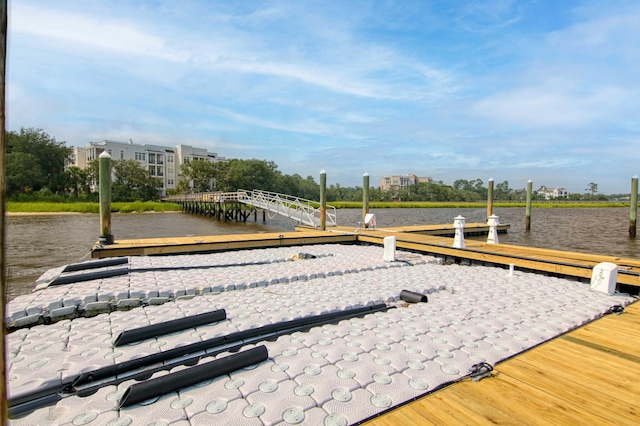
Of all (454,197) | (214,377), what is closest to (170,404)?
(214,377)

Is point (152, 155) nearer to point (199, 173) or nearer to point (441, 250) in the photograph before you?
point (199, 173)

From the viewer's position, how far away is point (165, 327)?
338 cm

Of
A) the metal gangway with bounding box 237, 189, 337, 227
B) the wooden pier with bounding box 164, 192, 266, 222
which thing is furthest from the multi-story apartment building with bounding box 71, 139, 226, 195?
the metal gangway with bounding box 237, 189, 337, 227

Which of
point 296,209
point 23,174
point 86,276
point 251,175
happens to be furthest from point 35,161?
point 86,276

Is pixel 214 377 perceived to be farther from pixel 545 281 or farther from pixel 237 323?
pixel 545 281

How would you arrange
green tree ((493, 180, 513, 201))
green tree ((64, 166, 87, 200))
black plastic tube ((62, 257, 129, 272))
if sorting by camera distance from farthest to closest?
green tree ((493, 180, 513, 201)), green tree ((64, 166, 87, 200)), black plastic tube ((62, 257, 129, 272))

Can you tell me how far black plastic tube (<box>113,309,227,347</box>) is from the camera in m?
3.18

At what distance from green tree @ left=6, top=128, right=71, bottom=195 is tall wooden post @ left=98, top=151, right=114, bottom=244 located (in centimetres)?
4221

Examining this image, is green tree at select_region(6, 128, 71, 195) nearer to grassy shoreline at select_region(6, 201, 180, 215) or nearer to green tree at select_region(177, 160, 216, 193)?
grassy shoreline at select_region(6, 201, 180, 215)

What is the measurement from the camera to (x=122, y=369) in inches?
107

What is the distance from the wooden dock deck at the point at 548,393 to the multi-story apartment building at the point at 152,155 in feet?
211

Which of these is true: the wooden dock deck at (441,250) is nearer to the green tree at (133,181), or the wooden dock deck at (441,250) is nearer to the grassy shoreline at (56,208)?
the grassy shoreline at (56,208)

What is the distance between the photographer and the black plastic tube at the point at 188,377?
7.23 feet

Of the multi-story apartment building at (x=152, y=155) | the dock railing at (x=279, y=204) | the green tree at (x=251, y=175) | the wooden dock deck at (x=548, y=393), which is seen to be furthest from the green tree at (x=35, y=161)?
the wooden dock deck at (x=548, y=393)
